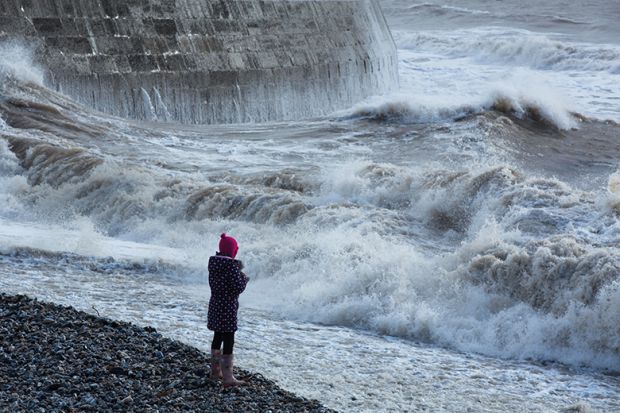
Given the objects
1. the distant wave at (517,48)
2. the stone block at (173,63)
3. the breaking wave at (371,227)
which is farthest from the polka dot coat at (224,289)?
the distant wave at (517,48)

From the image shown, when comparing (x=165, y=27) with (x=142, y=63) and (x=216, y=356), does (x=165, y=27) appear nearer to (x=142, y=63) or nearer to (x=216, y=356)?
(x=142, y=63)

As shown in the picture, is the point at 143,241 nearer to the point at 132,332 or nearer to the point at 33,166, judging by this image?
the point at 33,166

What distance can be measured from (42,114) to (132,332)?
9.46 meters

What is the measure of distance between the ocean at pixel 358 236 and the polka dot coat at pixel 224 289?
32.5 inches

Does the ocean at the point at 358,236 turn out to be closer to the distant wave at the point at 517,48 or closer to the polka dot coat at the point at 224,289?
the polka dot coat at the point at 224,289

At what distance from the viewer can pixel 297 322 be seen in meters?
9.49

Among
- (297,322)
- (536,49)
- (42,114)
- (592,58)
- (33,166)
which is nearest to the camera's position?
(297,322)

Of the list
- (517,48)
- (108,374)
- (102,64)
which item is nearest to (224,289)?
(108,374)

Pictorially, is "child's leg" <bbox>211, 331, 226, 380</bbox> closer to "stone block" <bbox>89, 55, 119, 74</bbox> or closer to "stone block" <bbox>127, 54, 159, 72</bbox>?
"stone block" <bbox>89, 55, 119, 74</bbox>

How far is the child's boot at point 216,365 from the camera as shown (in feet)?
23.5

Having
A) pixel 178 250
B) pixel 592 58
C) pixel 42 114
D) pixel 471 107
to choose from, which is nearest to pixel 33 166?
pixel 42 114

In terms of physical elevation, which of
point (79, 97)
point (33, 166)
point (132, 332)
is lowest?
point (132, 332)

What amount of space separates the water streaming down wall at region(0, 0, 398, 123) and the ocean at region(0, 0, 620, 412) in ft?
1.31

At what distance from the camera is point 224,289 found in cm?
706
